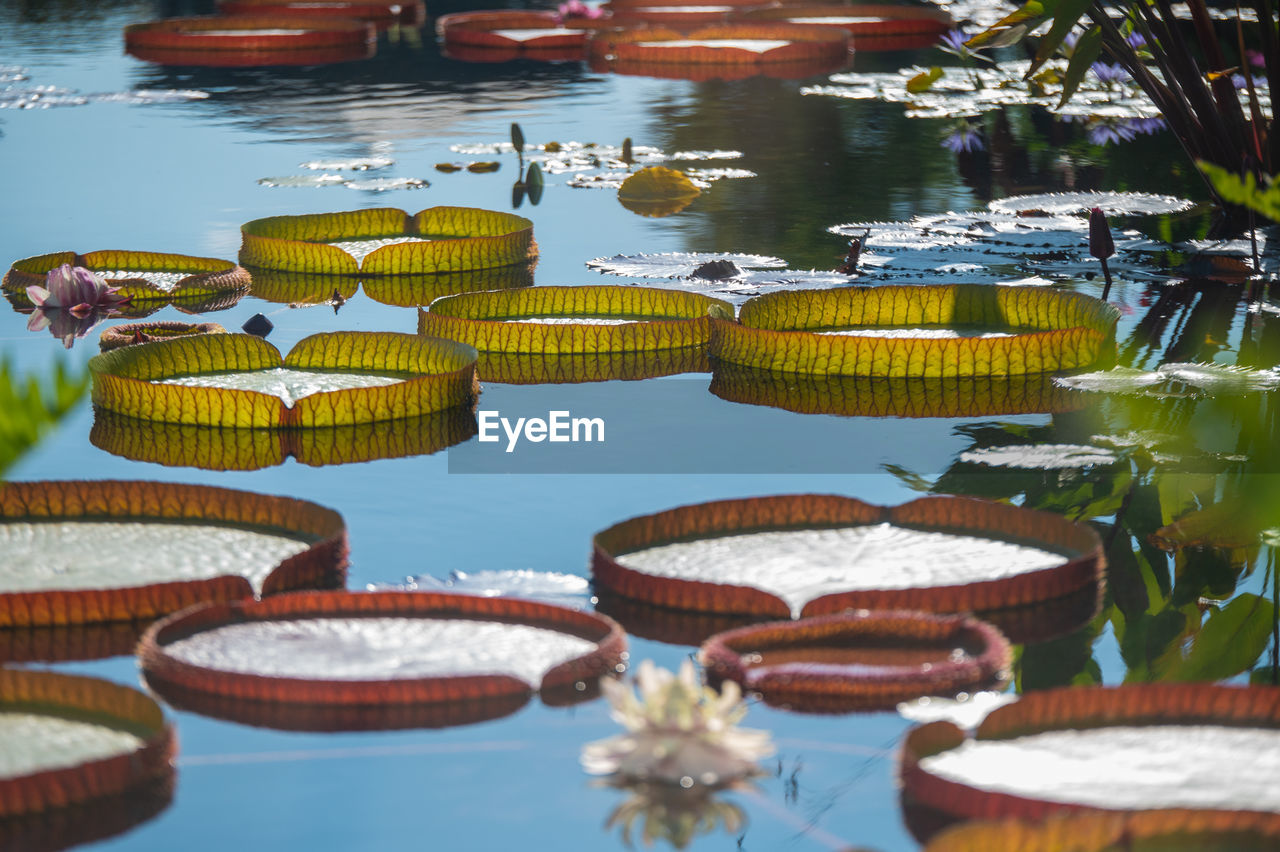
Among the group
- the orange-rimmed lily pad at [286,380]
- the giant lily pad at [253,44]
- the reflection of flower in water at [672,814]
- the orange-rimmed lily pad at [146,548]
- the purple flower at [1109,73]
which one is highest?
the giant lily pad at [253,44]

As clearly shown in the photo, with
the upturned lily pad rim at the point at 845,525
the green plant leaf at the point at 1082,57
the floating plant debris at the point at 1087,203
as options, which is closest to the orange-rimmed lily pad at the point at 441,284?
the green plant leaf at the point at 1082,57

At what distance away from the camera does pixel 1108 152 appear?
29.0 feet

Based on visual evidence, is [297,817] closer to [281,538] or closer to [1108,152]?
[281,538]

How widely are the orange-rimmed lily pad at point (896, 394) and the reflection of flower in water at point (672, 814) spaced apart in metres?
2.29

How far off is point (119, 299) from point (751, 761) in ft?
12.9

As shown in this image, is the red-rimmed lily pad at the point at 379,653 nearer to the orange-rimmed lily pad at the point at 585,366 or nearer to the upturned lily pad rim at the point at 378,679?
the upturned lily pad rim at the point at 378,679

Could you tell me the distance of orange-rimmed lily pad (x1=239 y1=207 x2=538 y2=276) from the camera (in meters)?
6.18

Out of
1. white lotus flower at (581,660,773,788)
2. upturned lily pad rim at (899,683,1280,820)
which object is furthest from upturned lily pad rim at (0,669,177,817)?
upturned lily pad rim at (899,683,1280,820)

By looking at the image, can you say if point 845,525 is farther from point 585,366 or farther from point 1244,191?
point 585,366

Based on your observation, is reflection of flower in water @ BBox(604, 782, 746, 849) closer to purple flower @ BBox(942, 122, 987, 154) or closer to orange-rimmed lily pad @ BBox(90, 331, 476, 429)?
orange-rimmed lily pad @ BBox(90, 331, 476, 429)

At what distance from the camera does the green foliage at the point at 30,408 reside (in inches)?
52.1

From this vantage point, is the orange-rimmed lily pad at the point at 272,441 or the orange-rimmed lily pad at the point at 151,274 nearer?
the orange-rimmed lily pad at the point at 272,441

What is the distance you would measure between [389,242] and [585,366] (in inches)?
73.2

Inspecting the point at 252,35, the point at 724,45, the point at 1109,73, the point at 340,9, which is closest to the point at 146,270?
the point at 1109,73
